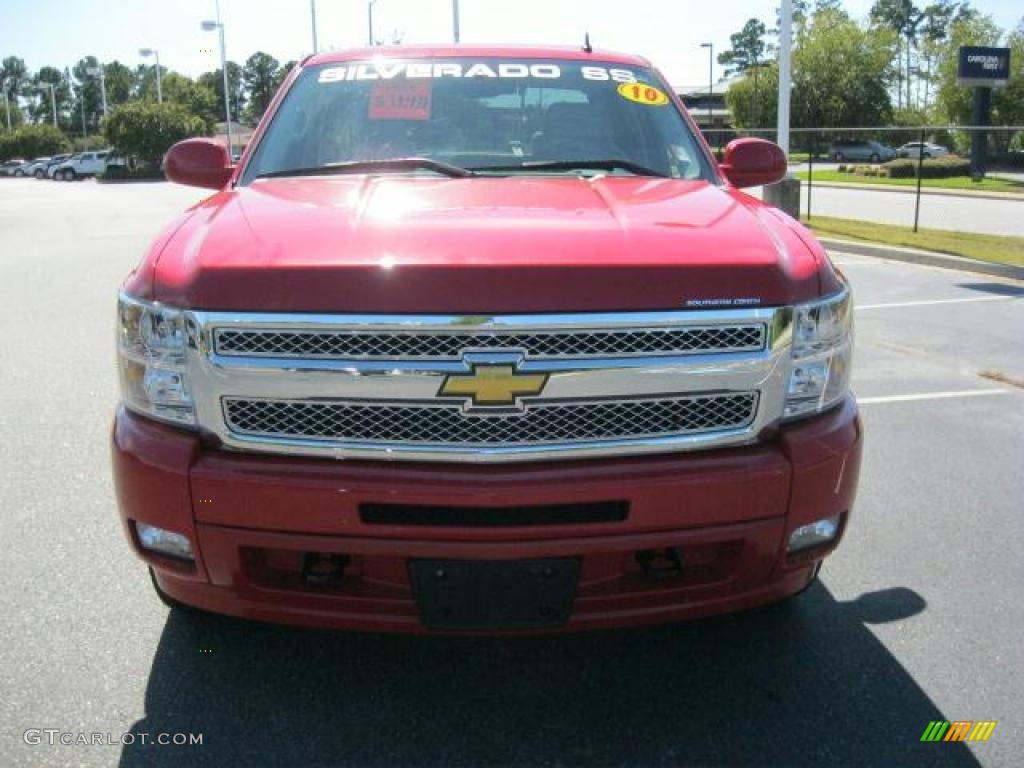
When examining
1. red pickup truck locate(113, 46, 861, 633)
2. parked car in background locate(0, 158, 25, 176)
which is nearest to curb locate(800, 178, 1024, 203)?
red pickup truck locate(113, 46, 861, 633)

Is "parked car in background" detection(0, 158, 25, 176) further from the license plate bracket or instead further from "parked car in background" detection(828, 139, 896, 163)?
the license plate bracket

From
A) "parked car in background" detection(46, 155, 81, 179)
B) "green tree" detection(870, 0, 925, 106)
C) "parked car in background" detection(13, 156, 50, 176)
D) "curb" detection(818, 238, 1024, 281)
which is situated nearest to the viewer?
"curb" detection(818, 238, 1024, 281)

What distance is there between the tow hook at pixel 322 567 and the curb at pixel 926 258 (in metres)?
11.3

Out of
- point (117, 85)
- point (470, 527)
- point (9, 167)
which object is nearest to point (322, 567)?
point (470, 527)

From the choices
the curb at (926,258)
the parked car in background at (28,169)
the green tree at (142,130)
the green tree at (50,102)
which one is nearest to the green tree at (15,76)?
the green tree at (50,102)

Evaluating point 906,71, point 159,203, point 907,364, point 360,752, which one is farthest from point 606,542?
point 906,71

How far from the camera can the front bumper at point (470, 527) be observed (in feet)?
8.19

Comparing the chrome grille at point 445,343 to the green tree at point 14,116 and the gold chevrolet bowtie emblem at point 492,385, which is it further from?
the green tree at point 14,116

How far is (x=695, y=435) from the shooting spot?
261 centimetres

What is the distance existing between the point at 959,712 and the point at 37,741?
2.52 metres

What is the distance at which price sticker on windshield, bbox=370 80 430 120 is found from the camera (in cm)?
406

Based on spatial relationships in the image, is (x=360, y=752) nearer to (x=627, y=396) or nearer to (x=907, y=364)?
(x=627, y=396)

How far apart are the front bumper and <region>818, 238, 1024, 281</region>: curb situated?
1070cm

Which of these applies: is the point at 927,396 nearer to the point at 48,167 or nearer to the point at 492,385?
the point at 492,385
